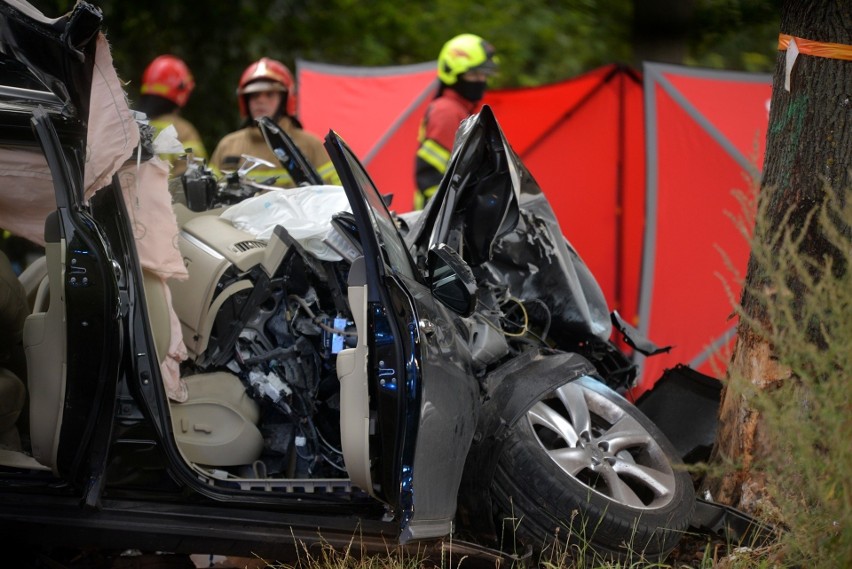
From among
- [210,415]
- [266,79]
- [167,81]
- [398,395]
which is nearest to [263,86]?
[266,79]

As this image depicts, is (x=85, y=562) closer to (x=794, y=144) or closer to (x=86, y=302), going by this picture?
(x=86, y=302)

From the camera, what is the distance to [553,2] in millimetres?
16188

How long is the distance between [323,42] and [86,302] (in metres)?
11.8

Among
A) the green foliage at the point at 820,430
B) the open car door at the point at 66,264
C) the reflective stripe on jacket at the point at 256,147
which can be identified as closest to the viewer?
the green foliage at the point at 820,430

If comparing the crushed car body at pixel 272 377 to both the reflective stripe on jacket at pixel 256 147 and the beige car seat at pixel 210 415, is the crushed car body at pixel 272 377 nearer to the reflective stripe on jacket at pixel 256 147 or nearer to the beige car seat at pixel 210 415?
the beige car seat at pixel 210 415

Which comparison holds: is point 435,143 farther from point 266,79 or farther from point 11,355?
point 11,355

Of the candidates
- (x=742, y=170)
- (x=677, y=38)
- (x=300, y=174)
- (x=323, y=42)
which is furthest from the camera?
(x=323, y=42)

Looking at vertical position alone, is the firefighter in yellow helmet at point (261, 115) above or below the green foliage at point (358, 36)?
below

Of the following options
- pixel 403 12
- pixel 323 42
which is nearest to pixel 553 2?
pixel 403 12

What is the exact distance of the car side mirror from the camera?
347 centimetres

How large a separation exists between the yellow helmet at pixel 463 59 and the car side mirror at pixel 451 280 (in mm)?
3777

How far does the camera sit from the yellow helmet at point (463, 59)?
7180 mm

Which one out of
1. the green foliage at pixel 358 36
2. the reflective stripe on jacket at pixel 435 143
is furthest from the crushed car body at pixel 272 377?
the green foliage at pixel 358 36

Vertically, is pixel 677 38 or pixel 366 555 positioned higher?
pixel 677 38
